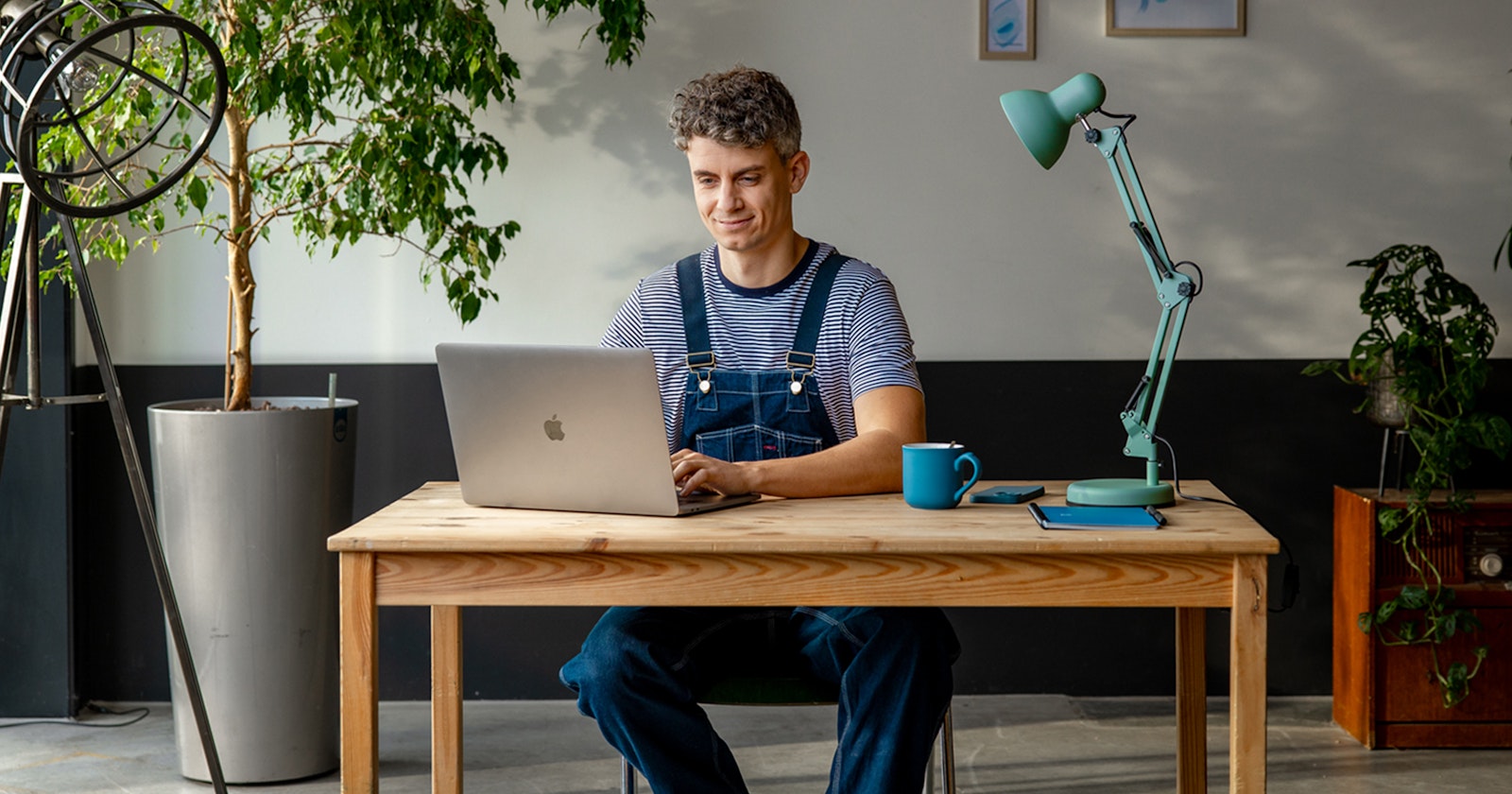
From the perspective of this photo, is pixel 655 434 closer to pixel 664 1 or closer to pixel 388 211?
pixel 388 211

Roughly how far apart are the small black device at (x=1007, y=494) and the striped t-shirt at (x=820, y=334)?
31 centimetres

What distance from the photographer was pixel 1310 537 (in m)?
3.66

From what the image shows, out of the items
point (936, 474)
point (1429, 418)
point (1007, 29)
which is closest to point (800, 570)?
point (936, 474)

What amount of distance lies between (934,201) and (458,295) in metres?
1.30

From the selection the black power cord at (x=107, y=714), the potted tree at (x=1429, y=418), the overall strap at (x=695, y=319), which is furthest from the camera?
the black power cord at (x=107, y=714)

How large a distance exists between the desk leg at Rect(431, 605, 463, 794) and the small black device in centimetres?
81

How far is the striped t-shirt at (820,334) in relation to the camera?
2.40 meters

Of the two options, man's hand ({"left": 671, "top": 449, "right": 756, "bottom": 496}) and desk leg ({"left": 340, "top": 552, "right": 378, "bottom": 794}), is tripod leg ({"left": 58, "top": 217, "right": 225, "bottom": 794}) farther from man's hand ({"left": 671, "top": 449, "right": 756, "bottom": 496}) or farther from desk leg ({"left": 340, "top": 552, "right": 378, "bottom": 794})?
man's hand ({"left": 671, "top": 449, "right": 756, "bottom": 496})

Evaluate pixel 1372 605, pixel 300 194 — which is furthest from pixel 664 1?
pixel 1372 605

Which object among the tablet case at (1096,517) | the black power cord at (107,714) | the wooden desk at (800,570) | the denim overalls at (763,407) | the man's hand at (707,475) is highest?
the denim overalls at (763,407)

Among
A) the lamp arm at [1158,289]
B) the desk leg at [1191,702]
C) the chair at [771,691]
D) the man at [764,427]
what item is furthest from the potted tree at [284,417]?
the desk leg at [1191,702]

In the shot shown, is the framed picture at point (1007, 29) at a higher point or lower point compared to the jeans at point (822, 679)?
higher

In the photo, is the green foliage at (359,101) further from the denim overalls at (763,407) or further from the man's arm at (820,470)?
the man's arm at (820,470)

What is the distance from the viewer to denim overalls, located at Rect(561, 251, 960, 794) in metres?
1.93
